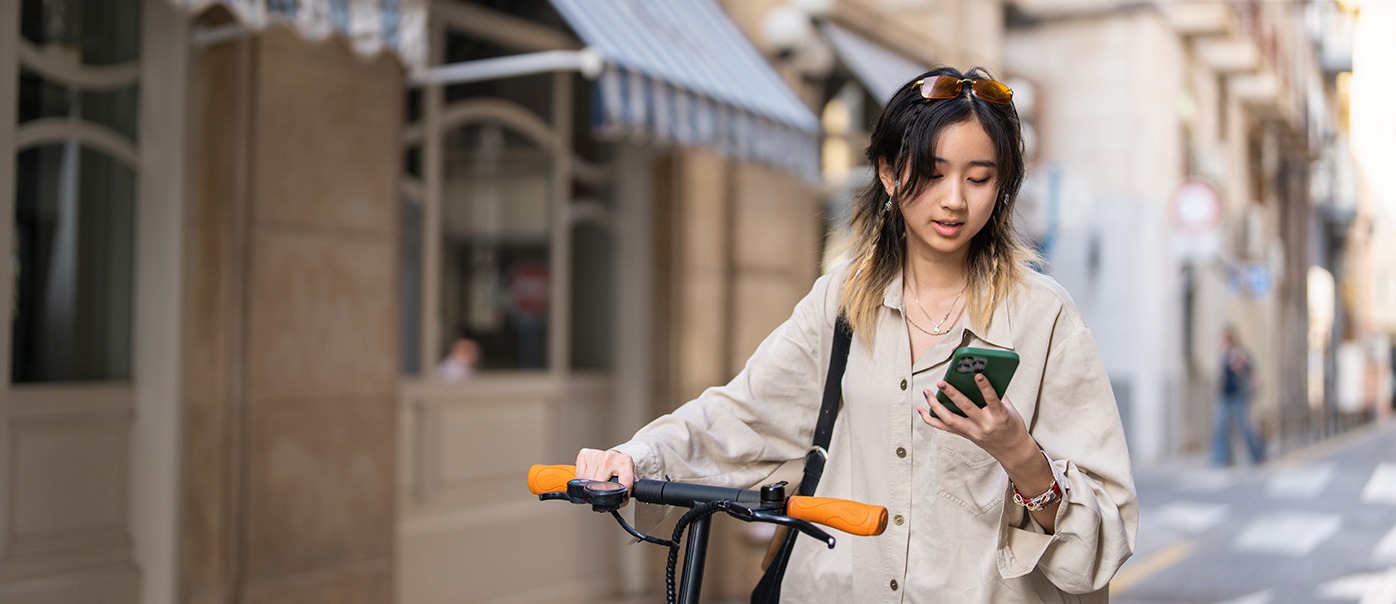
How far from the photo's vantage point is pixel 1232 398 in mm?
16422

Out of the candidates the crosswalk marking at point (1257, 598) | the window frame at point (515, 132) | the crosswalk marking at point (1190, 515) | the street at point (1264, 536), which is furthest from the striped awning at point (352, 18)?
the crosswalk marking at point (1190, 515)

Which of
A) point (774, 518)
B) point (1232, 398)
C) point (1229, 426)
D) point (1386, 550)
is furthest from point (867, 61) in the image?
point (1229, 426)

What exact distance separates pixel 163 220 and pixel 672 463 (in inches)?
136

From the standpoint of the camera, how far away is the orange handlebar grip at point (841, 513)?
1.84 m

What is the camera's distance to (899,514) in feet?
7.18

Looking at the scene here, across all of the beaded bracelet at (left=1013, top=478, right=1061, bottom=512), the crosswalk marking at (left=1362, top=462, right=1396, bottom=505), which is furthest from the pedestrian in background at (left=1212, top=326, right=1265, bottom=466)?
the beaded bracelet at (left=1013, top=478, right=1061, bottom=512)

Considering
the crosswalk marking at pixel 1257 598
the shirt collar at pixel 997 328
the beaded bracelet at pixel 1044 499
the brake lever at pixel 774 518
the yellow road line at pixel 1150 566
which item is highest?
the shirt collar at pixel 997 328

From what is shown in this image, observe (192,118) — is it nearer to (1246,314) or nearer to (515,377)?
(515,377)

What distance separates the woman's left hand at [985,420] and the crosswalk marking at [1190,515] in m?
9.61

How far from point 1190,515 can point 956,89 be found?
1066 cm

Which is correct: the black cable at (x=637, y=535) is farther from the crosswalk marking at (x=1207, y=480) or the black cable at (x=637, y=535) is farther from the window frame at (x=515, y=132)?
the crosswalk marking at (x=1207, y=480)

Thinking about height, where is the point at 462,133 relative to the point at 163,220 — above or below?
above

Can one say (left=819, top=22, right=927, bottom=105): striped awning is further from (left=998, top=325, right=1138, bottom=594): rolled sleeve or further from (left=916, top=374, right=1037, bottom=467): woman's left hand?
(left=916, top=374, right=1037, bottom=467): woman's left hand

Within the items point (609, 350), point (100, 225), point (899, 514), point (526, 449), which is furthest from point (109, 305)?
point (899, 514)
